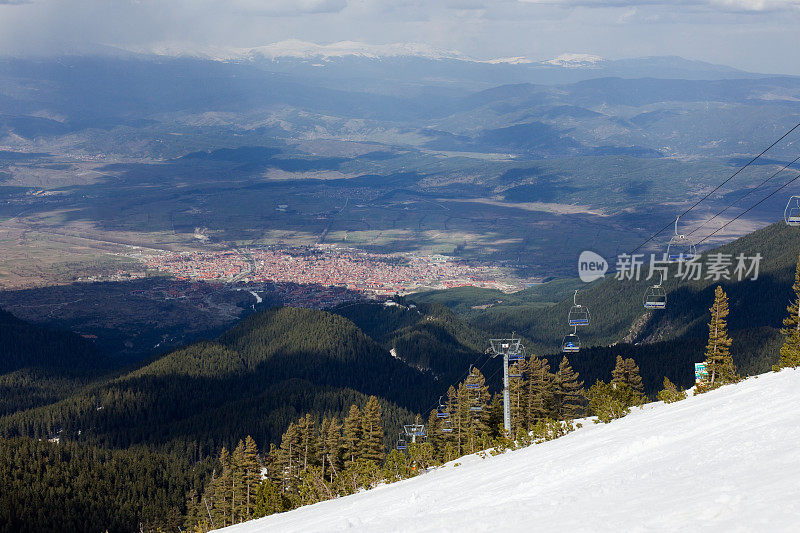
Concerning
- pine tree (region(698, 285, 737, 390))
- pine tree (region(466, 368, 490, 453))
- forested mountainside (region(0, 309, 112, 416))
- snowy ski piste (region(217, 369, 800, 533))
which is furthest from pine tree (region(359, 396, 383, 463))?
forested mountainside (region(0, 309, 112, 416))

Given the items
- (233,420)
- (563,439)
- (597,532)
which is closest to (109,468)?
(233,420)

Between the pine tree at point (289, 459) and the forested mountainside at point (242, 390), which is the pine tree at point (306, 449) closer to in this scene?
the pine tree at point (289, 459)

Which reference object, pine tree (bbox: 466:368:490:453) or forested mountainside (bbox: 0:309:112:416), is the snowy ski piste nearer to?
pine tree (bbox: 466:368:490:453)

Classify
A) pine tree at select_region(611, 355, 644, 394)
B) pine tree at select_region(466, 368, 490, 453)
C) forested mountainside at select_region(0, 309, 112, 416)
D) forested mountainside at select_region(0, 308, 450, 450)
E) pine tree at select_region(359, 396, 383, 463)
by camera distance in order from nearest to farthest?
pine tree at select_region(466, 368, 490, 453), pine tree at select_region(359, 396, 383, 463), pine tree at select_region(611, 355, 644, 394), forested mountainside at select_region(0, 308, 450, 450), forested mountainside at select_region(0, 309, 112, 416)

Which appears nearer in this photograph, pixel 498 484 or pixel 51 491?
pixel 498 484

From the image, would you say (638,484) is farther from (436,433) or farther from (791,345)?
(436,433)

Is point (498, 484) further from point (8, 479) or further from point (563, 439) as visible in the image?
point (8, 479)

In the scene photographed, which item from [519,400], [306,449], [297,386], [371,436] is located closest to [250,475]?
[306,449]
